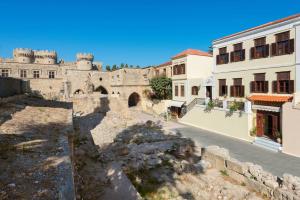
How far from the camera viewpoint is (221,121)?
22.9 m

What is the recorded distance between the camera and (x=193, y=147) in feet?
58.5

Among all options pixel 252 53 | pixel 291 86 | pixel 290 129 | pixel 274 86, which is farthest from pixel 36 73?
pixel 290 129

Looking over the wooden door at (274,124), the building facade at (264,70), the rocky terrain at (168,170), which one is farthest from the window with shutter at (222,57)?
the rocky terrain at (168,170)

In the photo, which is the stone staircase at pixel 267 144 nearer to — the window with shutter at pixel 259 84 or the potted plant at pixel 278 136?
the potted plant at pixel 278 136

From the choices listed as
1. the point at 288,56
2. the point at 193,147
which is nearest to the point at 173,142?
the point at 193,147

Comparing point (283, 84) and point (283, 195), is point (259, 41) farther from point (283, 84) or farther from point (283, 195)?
point (283, 195)

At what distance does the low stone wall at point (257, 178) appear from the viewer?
9.61 metres

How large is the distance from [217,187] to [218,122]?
12.9 meters

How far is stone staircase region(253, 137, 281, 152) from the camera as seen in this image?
55.9ft

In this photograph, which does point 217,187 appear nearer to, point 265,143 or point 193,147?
point 193,147

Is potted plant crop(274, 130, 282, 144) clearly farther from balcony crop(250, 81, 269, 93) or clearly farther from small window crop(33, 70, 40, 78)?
small window crop(33, 70, 40, 78)

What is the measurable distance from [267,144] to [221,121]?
5.60 metres

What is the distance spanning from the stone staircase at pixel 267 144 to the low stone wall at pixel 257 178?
5.82 metres

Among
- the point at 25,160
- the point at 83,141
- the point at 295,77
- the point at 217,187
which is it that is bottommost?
the point at 217,187
